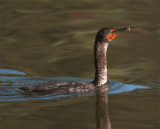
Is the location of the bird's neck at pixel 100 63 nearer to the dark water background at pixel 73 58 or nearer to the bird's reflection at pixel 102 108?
the bird's reflection at pixel 102 108

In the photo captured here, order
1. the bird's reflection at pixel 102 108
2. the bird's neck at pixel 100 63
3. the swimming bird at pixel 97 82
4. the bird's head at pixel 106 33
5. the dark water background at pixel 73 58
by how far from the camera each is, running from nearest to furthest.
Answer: the bird's reflection at pixel 102 108
the dark water background at pixel 73 58
the swimming bird at pixel 97 82
the bird's head at pixel 106 33
the bird's neck at pixel 100 63

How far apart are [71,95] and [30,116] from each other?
157 centimetres

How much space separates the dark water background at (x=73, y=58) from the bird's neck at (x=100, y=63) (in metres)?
0.37

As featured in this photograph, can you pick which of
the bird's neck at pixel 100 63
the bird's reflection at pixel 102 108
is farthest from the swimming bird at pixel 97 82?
the bird's reflection at pixel 102 108

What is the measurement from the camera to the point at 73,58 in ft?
43.9

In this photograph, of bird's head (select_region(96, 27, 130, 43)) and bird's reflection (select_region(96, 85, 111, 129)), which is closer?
bird's reflection (select_region(96, 85, 111, 129))

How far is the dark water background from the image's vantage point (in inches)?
345

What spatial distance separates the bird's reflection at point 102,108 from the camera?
27.6ft

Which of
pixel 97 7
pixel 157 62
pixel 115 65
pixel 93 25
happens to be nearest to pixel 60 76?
pixel 115 65

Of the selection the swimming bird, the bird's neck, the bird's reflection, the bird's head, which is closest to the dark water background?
the bird's reflection

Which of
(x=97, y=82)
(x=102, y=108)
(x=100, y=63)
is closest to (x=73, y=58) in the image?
(x=100, y=63)

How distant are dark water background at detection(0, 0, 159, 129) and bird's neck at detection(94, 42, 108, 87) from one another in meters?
0.37

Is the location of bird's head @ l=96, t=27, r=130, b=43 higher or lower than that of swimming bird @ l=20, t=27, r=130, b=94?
higher

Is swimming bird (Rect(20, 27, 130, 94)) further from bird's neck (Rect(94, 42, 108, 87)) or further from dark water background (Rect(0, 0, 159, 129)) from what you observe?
dark water background (Rect(0, 0, 159, 129))
